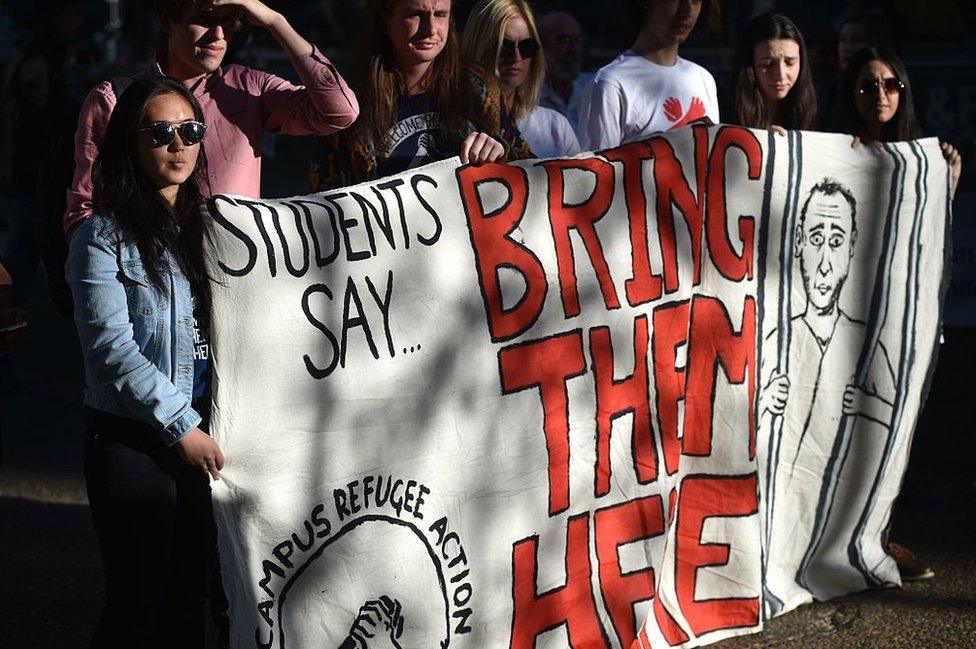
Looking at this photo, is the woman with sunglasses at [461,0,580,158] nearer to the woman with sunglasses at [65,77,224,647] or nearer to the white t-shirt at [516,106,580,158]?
the white t-shirt at [516,106,580,158]

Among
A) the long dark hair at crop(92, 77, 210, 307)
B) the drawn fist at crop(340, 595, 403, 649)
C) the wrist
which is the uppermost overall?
the wrist

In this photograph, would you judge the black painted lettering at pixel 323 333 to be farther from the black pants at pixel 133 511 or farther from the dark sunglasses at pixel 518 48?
the dark sunglasses at pixel 518 48

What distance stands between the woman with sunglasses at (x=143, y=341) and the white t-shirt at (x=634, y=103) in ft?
5.90

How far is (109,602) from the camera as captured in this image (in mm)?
3061

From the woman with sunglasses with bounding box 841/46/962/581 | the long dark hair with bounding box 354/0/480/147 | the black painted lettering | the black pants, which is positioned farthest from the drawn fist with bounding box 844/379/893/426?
the black pants

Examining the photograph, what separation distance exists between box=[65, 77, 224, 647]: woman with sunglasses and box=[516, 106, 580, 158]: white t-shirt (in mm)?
1843

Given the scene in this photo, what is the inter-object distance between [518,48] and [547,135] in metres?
0.37

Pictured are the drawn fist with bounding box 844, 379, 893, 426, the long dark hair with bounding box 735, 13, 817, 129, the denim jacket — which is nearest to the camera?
the denim jacket

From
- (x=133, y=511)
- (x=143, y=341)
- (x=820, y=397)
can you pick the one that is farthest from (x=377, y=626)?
(x=820, y=397)

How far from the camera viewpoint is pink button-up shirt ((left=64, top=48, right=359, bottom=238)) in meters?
3.35

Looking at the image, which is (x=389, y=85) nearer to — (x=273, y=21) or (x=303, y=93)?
(x=303, y=93)

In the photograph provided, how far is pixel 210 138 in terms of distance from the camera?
3.47 m

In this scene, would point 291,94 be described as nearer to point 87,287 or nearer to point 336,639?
point 87,287

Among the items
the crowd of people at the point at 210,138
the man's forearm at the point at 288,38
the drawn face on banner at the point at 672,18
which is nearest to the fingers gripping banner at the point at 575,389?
the crowd of people at the point at 210,138
